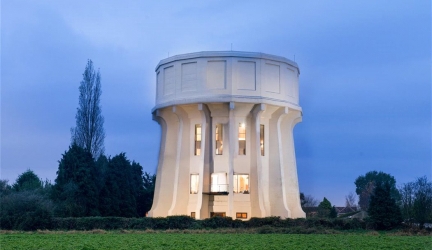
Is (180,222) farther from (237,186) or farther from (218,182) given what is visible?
(237,186)

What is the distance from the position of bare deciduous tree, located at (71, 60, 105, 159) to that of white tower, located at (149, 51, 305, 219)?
28.5 feet

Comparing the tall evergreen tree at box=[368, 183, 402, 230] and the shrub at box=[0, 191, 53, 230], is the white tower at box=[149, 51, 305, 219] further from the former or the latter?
the shrub at box=[0, 191, 53, 230]

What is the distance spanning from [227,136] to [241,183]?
398 cm

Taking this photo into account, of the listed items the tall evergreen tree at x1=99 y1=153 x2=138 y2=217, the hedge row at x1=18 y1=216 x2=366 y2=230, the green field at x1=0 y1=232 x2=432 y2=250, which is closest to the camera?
the green field at x1=0 y1=232 x2=432 y2=250

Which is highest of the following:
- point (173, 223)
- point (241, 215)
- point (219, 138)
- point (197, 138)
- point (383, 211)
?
point (197, 138)

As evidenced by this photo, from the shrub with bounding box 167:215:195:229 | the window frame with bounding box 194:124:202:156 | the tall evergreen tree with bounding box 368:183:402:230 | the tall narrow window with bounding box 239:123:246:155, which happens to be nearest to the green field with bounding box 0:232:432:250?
the shrub with bounding box 167:215:195:229

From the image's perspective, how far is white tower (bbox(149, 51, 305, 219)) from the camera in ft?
143

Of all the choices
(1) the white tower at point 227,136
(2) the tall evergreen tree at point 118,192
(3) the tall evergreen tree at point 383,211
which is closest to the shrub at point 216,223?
A: (1) the white tower at point 227,136

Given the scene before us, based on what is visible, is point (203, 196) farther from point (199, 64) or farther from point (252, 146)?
point (199, 64)

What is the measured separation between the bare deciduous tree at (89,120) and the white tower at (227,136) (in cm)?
868

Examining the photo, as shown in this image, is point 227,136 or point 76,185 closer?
point 227,136

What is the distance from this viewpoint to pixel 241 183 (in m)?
44.7

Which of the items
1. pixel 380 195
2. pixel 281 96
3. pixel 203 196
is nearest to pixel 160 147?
pixel 203 196

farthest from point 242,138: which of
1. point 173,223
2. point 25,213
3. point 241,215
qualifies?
point 25,213
